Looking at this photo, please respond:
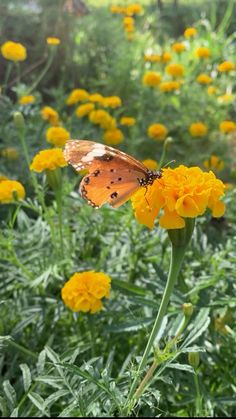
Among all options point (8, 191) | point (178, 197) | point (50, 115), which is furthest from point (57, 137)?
point (178, 197)

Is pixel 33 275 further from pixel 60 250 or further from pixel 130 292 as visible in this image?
pixel 130 292

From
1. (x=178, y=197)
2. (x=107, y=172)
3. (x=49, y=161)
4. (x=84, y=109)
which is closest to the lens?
(x=178, y=197)

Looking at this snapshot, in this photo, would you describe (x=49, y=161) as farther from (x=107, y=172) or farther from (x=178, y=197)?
(x=178, y=197)

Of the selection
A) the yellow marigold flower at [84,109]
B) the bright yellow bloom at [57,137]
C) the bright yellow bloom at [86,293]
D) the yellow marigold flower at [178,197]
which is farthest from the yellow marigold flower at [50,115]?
the yellow marigold flower at [178,197]

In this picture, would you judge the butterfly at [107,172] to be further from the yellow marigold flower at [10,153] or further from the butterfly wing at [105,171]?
the yellow marigold flower at [10,153]

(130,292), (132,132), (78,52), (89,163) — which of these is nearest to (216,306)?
(130,292)

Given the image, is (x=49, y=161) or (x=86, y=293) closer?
(x=86, y=293)

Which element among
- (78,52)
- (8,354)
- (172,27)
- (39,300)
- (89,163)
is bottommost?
(8,354)
